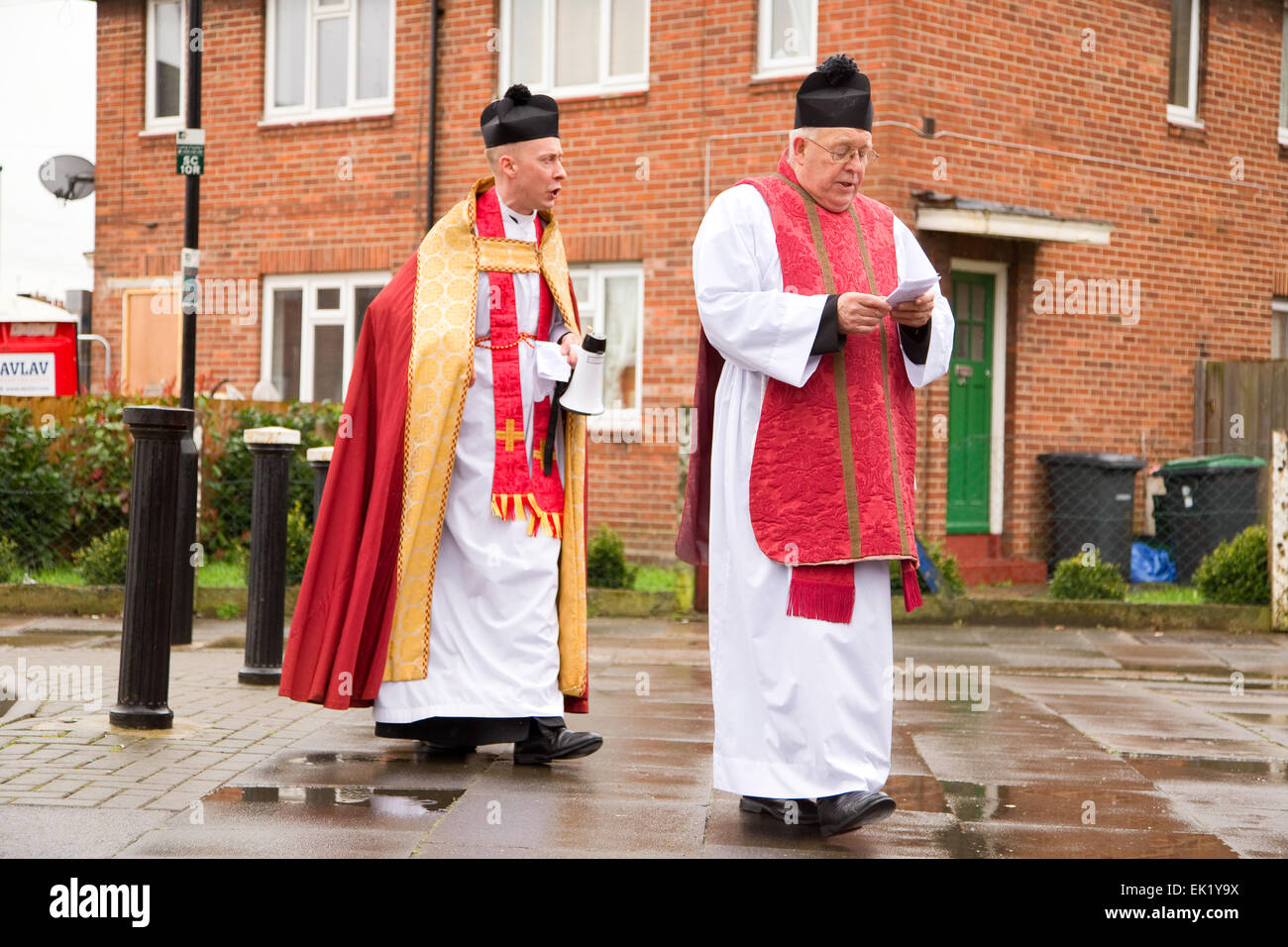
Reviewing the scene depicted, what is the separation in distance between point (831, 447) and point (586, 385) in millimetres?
1296

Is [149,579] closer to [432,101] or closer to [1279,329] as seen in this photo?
[432,101]

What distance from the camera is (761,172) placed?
13.7 meters

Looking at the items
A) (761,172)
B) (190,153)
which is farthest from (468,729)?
(761,172)

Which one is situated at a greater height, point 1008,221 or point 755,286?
point 1008,221

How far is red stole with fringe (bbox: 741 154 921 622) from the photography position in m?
4.82

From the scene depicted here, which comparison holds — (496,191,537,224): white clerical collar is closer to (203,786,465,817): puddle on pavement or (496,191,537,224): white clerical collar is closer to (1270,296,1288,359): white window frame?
(203,786,465,817): puddle on pavement

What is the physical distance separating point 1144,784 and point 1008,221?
8.15m

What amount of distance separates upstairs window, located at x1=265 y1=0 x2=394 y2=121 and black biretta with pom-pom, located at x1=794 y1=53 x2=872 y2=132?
1141 centimetres

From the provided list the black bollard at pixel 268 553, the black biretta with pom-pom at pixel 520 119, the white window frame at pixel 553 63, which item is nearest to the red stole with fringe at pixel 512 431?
the black biretta with pom-pom at pixel 520 119

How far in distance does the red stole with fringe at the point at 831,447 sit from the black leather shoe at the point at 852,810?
50cm

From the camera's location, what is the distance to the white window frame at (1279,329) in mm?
16406

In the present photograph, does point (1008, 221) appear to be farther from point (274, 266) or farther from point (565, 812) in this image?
point (565, 812)
